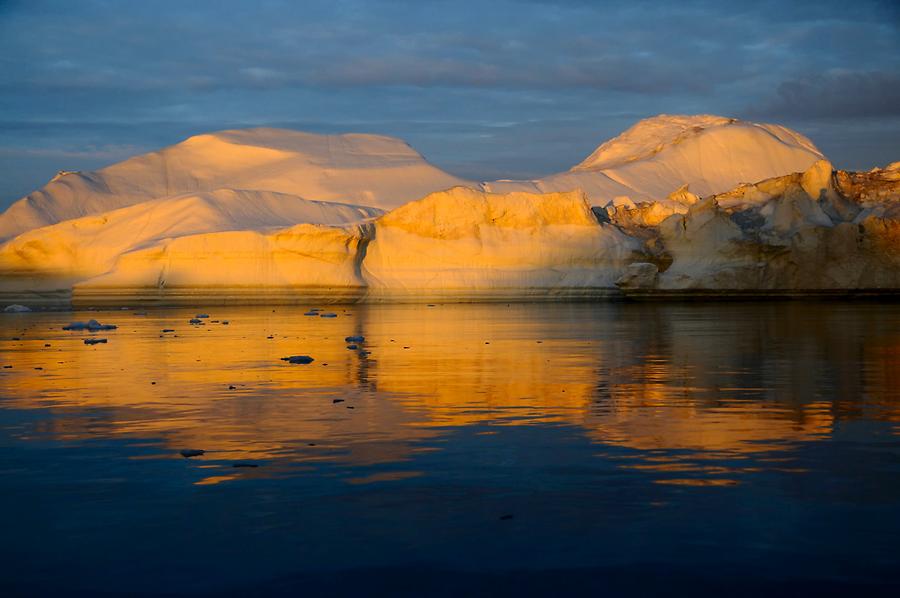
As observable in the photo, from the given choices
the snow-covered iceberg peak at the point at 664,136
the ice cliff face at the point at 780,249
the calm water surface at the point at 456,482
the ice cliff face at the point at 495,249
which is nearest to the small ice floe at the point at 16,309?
the ice cliff face at the point at 495,249

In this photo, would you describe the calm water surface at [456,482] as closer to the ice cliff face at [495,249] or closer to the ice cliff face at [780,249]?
the ice cliff face at [780,249]

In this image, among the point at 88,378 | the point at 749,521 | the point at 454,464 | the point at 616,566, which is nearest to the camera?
the point at 616,566

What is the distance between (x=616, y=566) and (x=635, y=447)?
237cm

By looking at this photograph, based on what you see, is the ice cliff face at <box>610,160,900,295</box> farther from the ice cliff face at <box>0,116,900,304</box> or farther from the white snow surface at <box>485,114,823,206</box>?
the white snow surface at <box>485,114,823,206</box>

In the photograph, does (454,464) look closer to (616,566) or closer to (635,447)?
(635,447)

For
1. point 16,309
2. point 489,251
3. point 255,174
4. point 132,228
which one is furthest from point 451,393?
point 255,174

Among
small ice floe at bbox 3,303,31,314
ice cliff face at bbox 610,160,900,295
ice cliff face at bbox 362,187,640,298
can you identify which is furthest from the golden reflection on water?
ice cliff face at bbox 362,187,640,298

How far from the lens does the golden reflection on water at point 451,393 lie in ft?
21.0

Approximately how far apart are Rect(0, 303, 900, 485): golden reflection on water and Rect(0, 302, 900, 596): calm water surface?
43mm

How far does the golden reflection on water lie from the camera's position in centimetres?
641

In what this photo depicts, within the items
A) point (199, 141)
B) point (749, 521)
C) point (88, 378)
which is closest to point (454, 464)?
point (749, 521)

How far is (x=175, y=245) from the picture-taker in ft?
139

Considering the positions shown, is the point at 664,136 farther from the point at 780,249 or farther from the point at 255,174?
the point at 780,249

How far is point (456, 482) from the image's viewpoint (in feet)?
17.3
